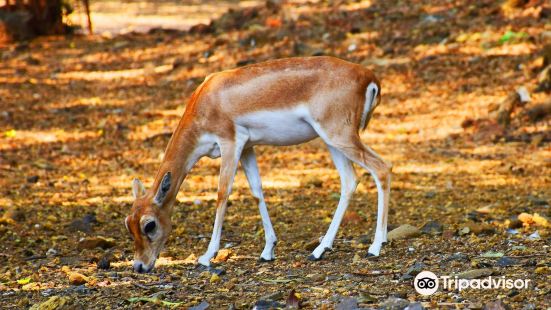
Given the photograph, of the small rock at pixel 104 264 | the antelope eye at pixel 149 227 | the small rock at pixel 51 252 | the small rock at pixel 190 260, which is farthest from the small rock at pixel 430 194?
the small rock at pixel 51 252

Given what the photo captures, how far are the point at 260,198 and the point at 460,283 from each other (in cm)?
227

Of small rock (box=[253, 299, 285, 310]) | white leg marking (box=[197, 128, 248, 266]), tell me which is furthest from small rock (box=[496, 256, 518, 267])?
white leg marking (box=[197, 128, 248, 266])

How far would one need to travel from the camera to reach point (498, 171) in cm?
1142

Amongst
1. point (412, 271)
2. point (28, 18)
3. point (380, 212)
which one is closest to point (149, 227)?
point (380, 212)

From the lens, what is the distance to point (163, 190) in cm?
776

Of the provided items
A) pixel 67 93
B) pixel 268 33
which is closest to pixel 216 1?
pixel 268 33

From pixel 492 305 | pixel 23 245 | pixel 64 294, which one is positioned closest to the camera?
pixel 492 305

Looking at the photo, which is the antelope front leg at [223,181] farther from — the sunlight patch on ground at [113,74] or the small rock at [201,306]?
the sunlight patch on ground at [113,74]

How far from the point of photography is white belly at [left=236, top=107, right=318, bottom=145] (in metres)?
7.75

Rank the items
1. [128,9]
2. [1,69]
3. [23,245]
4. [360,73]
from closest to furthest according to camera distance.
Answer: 1. [360,73]
2. [23,245]
3. [1,69]
4. [128,9]

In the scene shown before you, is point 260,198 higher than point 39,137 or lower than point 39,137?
higher

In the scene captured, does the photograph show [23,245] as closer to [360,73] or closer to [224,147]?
[224,147]

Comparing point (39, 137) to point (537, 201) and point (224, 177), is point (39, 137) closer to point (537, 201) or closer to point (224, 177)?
point (224, 177)

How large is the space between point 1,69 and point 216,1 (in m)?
9.60
